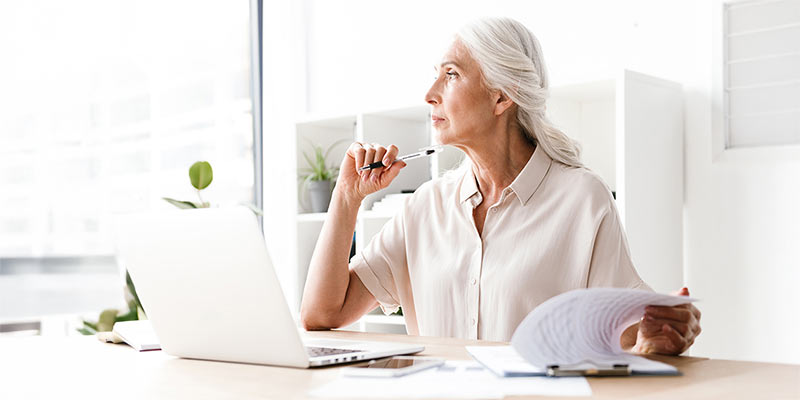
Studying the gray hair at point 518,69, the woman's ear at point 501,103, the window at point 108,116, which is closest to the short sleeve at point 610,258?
the gray hair at point 518,69

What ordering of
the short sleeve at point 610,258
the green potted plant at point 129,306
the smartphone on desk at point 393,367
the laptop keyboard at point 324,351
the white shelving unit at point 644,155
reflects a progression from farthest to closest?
1. the green potted plant at point 129,306
2. the white shelving unit at point 644,155
3. the short sleeve at point 610,258
4. the laptop keyboard at point 324,351
5. the smartphone on desk at point 393,367

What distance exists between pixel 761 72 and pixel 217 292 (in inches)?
87.0

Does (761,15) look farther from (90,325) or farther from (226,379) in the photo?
(90,325)

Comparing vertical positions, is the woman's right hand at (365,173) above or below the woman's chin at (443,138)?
below

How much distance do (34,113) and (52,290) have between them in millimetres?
735

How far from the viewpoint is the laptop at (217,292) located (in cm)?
104

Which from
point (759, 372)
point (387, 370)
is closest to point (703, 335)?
point (759, 372)

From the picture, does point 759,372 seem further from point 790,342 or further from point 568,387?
point 790,342

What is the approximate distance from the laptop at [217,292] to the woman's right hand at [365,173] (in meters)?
0.56

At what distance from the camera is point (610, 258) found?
5.28 feet

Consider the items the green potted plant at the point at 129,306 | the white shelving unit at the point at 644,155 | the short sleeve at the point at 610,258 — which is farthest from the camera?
the green potted plant at the point at 129,306

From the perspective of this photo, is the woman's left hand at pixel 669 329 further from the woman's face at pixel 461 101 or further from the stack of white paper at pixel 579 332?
the woman's face at pixel 461 101

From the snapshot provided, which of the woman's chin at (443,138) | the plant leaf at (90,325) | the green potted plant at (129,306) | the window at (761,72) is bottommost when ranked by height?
the plant leaf at (90,325)

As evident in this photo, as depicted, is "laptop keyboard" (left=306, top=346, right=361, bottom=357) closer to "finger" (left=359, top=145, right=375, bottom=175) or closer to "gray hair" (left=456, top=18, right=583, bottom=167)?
"finger" (left=359, top=145, right=375, bottom=175)
